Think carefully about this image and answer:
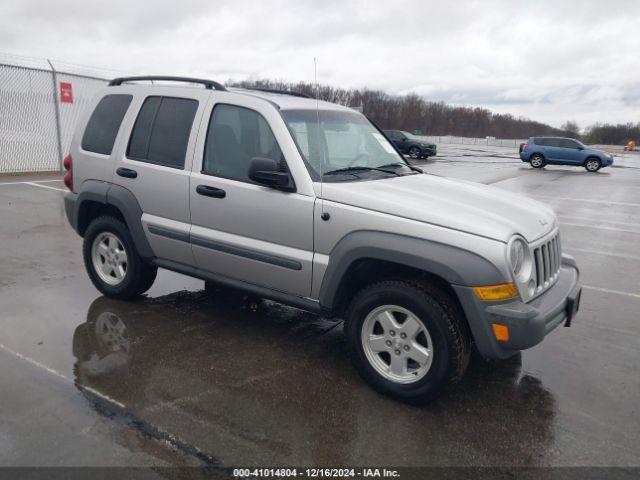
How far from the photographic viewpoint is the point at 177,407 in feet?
11.1

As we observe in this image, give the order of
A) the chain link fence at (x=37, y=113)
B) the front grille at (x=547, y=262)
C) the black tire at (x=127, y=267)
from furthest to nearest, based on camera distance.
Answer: the chain link fence at (x=37, y=113) → the black tire at (x=127, y=267) → the front grille at (x=547, y=262)

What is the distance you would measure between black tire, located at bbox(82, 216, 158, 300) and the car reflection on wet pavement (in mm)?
306

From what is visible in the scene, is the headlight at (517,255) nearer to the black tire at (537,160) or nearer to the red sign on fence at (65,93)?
the red sign on fence at (65,93)

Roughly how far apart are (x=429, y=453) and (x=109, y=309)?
10.6ft

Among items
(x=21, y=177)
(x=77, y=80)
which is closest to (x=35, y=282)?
(x=21, y=177)

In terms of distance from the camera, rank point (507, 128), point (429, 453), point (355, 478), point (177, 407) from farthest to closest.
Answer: point (507, 128) < point (177, 407) < point (429, 453) < point (355, 478)

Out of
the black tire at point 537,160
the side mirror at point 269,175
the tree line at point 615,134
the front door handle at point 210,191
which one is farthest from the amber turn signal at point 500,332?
the tree line at point 615,134

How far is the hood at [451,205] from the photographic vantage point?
11.1 ft

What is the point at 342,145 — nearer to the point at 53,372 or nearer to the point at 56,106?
the point at 53,372

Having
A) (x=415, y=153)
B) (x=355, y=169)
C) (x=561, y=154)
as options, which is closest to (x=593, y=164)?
(x=561, y=154)

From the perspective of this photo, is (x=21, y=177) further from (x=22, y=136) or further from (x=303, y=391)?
(x=303, y=391)

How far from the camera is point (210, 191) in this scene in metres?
4.25

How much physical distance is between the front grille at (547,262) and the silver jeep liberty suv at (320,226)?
2 cm

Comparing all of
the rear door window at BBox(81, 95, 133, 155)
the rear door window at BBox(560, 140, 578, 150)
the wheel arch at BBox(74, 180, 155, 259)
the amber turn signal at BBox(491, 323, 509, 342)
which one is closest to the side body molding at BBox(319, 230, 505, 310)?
the amber turn signal at BBox(491, 323, 509, 342)
